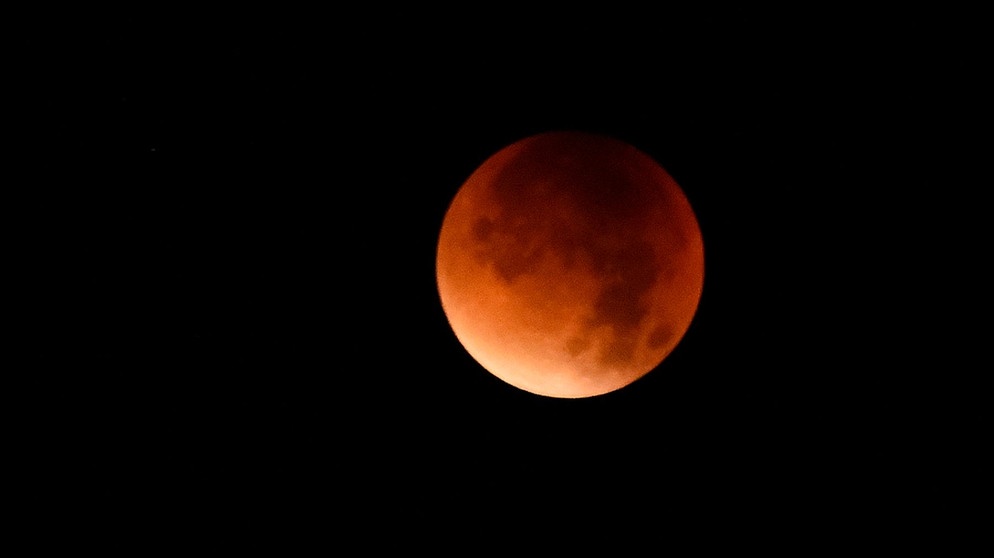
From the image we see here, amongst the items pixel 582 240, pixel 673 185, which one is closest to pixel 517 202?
pixel 582 240

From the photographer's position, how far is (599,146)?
305 cm

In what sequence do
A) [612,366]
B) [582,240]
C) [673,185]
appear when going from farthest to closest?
1. [673,185]
2. [612,366]
3. [582,240]

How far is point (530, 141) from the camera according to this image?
10.3ft

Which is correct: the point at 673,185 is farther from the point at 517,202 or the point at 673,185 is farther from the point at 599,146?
the point at 517,202

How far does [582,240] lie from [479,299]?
0.57 meters

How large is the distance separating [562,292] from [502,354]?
477 mm

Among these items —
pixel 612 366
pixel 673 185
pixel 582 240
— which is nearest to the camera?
pixel 582 240

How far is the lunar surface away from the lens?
9.21 ft

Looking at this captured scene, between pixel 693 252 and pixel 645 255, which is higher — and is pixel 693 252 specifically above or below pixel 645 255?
above

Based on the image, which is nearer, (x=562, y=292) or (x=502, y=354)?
(x=562, y=292)

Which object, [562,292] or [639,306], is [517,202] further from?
[639,306]

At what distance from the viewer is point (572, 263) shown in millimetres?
2793

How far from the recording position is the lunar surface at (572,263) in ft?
9.21

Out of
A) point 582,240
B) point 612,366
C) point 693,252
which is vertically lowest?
point 612,366
